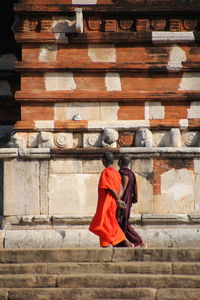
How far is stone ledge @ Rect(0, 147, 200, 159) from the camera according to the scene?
2105 cm

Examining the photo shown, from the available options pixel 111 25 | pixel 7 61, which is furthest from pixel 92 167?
pixel 7 61

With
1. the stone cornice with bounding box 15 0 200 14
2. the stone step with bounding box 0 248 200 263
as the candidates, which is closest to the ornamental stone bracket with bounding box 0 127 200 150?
the stone cornice with bounding box 15 0 200 14

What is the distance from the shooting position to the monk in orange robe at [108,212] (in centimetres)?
1947

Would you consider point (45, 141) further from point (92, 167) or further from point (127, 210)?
point (127, 210)

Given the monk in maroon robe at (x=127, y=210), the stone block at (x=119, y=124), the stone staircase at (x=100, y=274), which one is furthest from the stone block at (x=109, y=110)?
the stone staircase at (x=100, y=274)

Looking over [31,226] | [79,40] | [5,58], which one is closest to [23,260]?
[31,226]

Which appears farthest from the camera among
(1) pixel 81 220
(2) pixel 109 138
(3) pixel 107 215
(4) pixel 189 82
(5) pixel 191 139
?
(4) pixel 189 82

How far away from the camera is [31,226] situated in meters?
21.0

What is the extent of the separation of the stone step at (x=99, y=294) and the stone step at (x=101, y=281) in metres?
0.19

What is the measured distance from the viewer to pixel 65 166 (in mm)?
21156

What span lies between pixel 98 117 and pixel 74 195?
142cm

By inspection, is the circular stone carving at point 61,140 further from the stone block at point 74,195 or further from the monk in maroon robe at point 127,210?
the monk in maroon robe at point 127,210

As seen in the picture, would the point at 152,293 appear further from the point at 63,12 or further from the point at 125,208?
the point at 63,12

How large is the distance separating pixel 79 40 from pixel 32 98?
1.23 m
